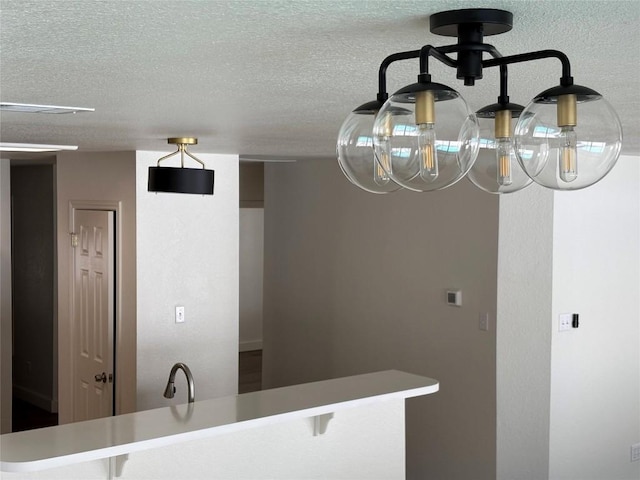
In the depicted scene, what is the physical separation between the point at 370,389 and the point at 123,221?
2015mm

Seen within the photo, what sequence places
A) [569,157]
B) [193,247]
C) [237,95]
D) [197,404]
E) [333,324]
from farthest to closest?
[333,324], [193,247], [197,404], [237,95], [569,157]

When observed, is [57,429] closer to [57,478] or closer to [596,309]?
[57,478]

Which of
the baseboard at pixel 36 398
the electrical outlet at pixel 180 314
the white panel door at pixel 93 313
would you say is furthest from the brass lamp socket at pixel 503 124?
the baseboard at pixel 36 398

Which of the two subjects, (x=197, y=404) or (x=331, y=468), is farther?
(x=331, y=468)

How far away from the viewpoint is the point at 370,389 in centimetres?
354

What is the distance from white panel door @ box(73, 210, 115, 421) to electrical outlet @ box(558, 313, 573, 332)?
2680 millimetres

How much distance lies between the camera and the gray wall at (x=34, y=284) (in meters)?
7.25

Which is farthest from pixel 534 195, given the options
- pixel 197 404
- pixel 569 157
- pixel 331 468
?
pixel 569 157

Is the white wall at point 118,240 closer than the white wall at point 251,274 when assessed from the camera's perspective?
Yes

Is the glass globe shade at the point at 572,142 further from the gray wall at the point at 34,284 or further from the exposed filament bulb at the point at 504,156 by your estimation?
the gray wall at the point at 34,284

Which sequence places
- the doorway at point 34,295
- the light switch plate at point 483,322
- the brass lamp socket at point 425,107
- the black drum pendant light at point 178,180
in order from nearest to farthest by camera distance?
the brass lamp socket at point 425,107 → the black drum pendant light at point 178,180 → the light switch plate at point 483,322 → the doorway at point 34,295

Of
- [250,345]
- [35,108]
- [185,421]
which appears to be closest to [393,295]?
[185,421]

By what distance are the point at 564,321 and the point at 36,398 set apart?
5.15 metres

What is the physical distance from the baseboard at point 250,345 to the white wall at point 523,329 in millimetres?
6007
